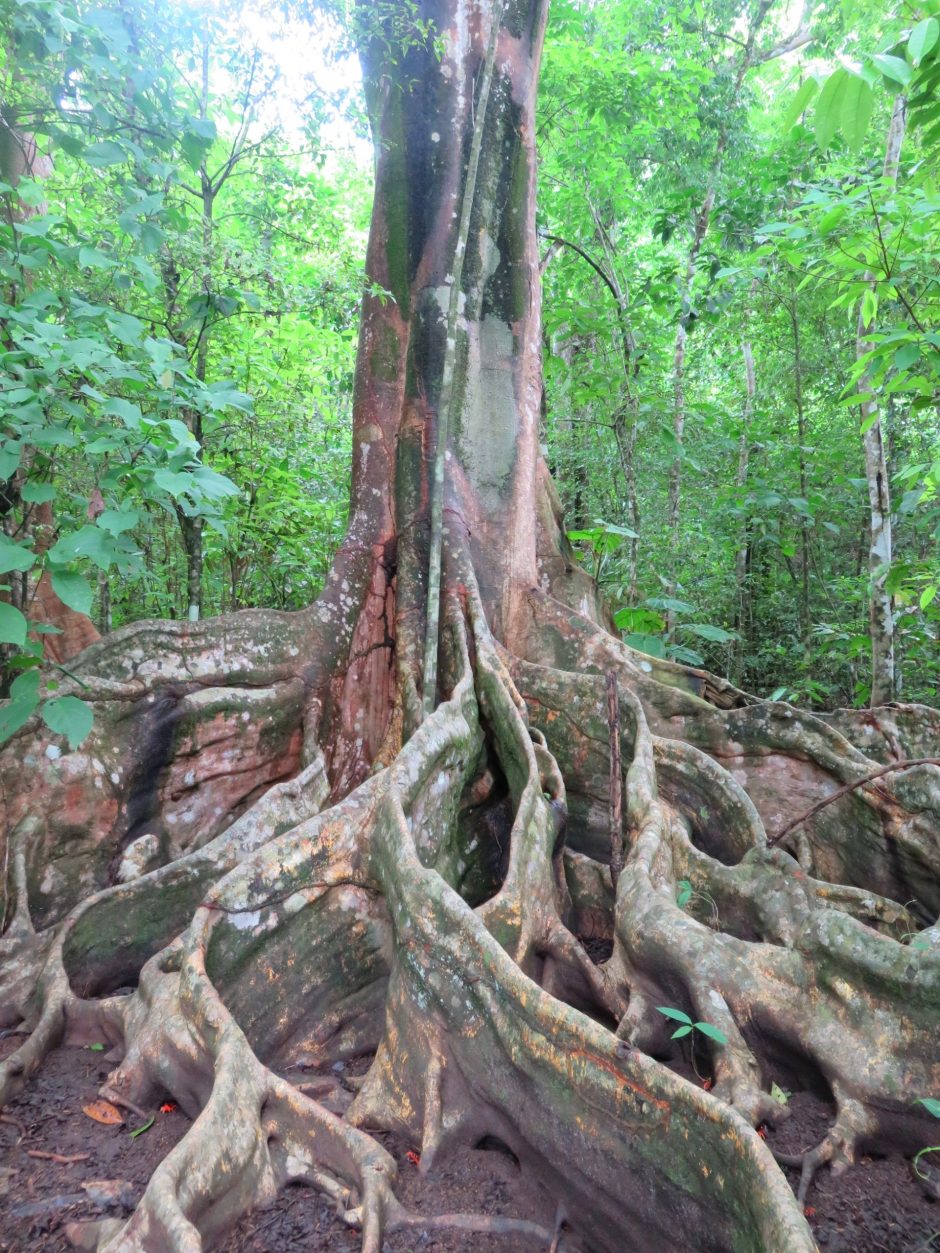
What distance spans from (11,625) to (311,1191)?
75.2 inches

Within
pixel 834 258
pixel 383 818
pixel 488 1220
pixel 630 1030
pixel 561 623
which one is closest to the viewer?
pixel 488 1220

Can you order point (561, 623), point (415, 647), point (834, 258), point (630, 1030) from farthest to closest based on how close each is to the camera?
point (561, 623)
point (415, 647)
point (834, 258)
point (630, 1030)

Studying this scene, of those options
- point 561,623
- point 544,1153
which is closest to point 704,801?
point 561,623

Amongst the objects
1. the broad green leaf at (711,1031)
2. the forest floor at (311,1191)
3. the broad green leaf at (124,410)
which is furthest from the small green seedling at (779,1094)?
the broad green leaf at (124,410)

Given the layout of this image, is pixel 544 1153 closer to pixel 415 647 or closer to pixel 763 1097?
pixel 763 1097

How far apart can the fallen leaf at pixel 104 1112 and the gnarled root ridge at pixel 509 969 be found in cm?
4

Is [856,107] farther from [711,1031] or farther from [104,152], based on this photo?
[711,1031]

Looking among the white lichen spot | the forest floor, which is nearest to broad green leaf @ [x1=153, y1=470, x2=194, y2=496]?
the white lichen spot

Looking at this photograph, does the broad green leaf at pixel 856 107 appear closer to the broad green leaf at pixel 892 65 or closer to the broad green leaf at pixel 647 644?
the broad green leaf at pixel 892 65

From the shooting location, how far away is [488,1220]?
2.29 meters

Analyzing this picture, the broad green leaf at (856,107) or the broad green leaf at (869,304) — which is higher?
the broad green leaf at (869,304)

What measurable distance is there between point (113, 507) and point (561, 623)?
3086mm

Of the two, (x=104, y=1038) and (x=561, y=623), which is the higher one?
(x=561, y=623)

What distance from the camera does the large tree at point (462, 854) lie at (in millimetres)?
2309
